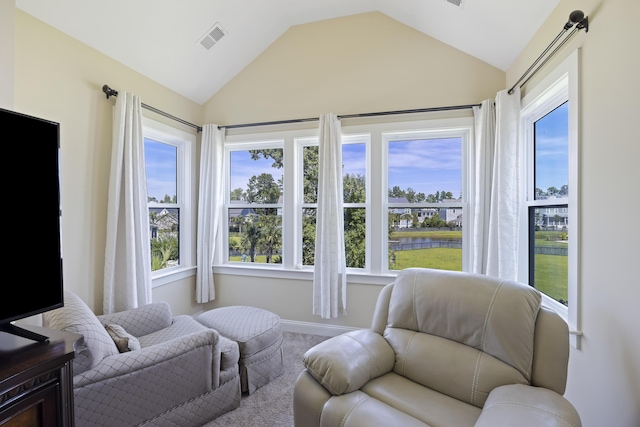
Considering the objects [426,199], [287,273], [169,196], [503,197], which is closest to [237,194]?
[169,196]

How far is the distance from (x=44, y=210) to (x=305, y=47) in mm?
2901

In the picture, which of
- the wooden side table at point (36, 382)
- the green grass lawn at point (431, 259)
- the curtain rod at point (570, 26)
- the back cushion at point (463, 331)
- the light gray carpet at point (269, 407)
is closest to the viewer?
the wooden side table at point (36, 382)

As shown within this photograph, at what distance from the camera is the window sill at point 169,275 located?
303 cm

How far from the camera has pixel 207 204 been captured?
3.48 meters

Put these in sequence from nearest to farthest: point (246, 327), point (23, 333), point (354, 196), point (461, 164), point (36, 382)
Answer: point (36, 382) → point (23, 333) → point (246, 327) → point (461, 164) → point (354, 196)

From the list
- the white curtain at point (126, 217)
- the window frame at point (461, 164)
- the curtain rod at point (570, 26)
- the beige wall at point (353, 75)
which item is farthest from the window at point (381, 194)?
the white curtain at point (126, 217)

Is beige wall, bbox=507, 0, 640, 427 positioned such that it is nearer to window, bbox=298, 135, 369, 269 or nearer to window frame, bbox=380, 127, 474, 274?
window frame, bbox=380, 127, 474, 274

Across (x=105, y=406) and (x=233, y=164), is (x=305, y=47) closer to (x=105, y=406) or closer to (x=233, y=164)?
(x=233, y=164)

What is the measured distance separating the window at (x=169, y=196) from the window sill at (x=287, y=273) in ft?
1.52

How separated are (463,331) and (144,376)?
1.70 m

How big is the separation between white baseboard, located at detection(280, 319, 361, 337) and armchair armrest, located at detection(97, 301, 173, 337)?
1.22 metres

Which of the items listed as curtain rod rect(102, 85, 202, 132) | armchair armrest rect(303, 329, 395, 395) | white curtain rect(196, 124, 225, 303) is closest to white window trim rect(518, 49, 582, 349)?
armchair armrest rect(303, 329, 395, 395)

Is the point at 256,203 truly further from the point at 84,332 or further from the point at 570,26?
the point at 570,26

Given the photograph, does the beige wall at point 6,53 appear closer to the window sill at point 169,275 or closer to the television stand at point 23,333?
the television stand at point 23,333
